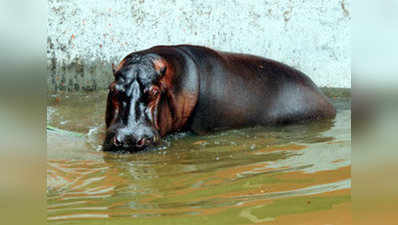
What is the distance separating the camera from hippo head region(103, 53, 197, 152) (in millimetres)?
4031

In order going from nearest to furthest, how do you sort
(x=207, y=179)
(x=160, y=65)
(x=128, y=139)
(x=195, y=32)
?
(x=207, y=179) < (x=128, y=139) < (x=160, y=65) < (x=195, y=32)

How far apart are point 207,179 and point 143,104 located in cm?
152

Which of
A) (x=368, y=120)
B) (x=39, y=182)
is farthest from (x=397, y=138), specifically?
(x=39, y=182)

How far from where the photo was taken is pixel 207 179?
2916 mm

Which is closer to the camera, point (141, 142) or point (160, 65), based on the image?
point (141, 142)

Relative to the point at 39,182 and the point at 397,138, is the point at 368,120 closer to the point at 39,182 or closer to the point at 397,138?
the point at 397,138

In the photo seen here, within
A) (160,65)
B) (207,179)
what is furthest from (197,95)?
(207,179)

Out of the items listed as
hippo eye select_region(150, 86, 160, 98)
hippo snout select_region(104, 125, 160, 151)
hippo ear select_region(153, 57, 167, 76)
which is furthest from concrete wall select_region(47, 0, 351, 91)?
hippo snout select_region(104, 125, 160, 151)

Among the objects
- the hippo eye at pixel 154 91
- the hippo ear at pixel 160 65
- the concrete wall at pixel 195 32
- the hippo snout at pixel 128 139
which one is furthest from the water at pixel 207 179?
the concrete wall at pixel 195 32

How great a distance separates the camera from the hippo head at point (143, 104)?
13.2 ft

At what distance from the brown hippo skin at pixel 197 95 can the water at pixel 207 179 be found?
7.3 inches

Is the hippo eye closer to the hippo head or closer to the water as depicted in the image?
the hippo head

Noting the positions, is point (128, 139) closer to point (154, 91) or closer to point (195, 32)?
point (154, 91)

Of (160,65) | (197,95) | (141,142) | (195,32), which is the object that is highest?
(195,32)
